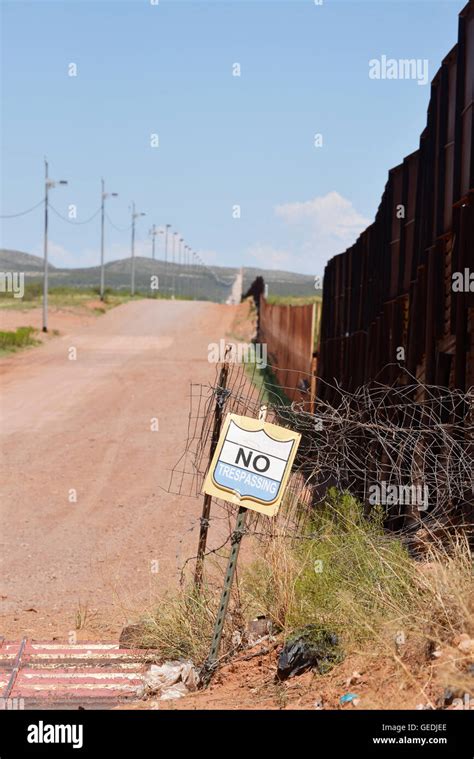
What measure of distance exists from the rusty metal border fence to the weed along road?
3.02m

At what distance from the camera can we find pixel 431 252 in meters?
10.1

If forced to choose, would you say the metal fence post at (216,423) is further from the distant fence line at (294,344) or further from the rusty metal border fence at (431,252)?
the distant fence line at (294,344)

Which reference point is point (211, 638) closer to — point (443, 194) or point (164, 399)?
point (443, 194)

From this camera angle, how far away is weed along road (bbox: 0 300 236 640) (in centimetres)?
1098

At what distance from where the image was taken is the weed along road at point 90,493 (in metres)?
11.0

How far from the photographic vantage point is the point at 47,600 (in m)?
11.2

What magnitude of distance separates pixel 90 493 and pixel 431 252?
774cm

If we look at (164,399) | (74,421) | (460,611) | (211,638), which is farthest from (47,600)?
(164,399)

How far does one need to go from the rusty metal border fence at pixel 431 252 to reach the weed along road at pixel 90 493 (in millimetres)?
3016
